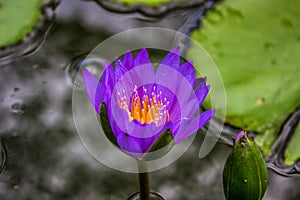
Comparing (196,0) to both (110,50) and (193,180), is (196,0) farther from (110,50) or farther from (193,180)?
(193,180)

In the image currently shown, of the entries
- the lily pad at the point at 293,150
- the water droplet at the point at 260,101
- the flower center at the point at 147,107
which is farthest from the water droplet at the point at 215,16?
the flower center at the point at 147,107

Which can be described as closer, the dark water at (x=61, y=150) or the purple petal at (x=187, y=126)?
the purple petal at (x=187, y=126)

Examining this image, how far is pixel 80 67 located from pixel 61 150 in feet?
1.09

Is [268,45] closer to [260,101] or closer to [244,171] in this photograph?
[260,101]

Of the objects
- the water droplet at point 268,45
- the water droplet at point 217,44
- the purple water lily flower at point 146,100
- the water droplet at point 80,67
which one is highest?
the purple water lily flower at point 146,100

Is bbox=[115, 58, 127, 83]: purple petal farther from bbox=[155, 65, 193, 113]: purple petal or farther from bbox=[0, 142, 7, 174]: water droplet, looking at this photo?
bbox=[0, 142, 7, 174]: water droplet

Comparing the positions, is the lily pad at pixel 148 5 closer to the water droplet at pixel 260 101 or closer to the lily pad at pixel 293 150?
the water droplet at pixel 260 101

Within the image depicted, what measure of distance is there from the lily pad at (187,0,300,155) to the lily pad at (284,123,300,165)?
0.04ft

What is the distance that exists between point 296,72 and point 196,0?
1.66 feet

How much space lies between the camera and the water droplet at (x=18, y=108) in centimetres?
192

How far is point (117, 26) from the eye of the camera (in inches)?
84.5

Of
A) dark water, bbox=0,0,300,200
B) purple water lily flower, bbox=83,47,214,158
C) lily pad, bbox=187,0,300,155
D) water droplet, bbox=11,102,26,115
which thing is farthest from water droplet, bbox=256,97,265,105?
water droplet, bbox=11,102,26,115

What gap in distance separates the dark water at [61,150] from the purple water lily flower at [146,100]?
0.39 m

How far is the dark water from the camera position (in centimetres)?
177
